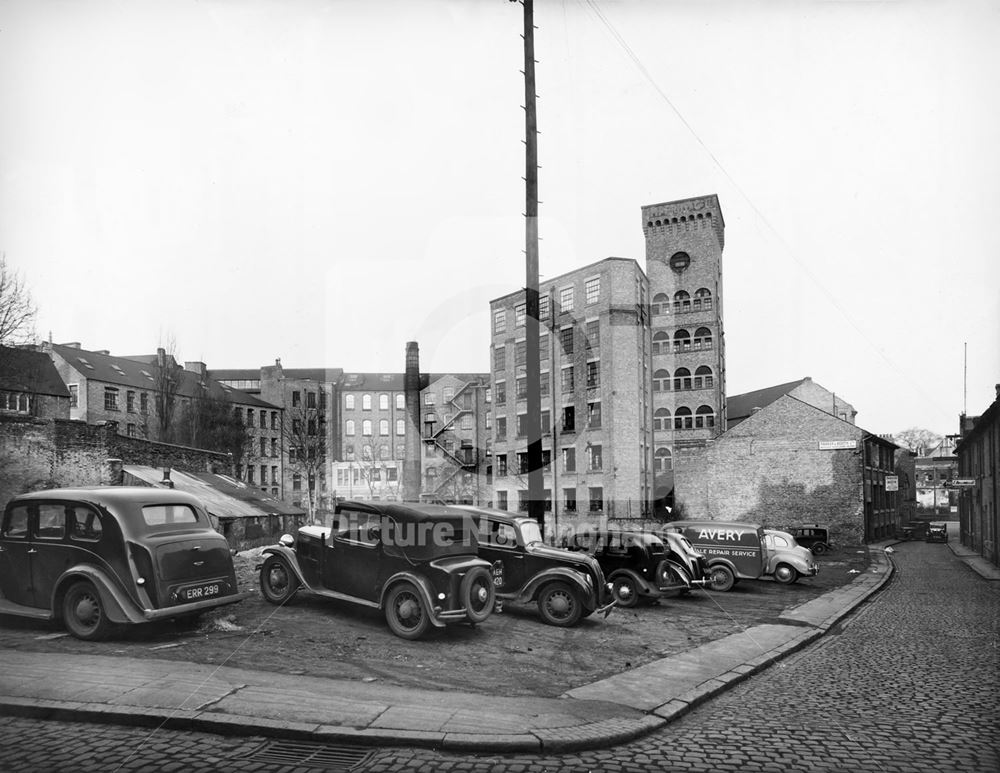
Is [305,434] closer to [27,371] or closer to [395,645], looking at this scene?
[27,371]

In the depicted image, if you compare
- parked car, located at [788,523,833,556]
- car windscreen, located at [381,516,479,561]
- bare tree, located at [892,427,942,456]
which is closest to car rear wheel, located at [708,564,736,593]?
car windscreen, located at [381,516,479,561]

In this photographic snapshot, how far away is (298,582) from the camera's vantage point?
989cm

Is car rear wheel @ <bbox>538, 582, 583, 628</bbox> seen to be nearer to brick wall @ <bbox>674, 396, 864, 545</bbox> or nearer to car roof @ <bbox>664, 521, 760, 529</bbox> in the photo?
car roof @ <bbox>664, 521, 760, 529</bbox>

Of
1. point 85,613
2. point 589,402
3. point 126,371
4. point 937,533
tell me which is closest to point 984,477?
point 937,533

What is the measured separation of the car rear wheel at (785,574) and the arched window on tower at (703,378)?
3191cm

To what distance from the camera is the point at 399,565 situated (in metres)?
8.96

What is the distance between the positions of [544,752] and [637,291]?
119 ft

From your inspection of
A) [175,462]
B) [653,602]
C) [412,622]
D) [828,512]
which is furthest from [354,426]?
[828,512]

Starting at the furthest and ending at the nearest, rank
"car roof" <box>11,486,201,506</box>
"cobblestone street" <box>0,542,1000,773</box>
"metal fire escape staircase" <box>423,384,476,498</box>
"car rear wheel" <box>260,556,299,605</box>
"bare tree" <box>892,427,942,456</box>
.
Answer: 1. "bare tree" <box>892,427,942,456</box>
2. "metal fire escape staircase" <box>423,384,476,498</box>
3. "car rear wheel" <box>260,556,299,605</box>
4. "car roof" <box>11,486,201,506</box>
5. "cobblestone street" <box>0,542,1000,773</box>

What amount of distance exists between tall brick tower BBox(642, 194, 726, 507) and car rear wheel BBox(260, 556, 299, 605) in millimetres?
40627

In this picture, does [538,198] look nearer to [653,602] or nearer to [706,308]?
[653,602]

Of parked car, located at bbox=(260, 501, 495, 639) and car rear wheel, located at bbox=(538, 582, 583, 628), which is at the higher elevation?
parked car, located at bbox=(260, 501, 495, 639)

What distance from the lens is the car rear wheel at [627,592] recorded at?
43.2 feet

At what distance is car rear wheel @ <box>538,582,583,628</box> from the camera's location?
34.4 ft
